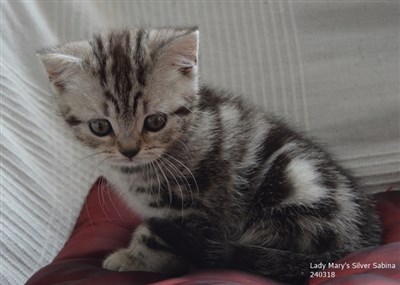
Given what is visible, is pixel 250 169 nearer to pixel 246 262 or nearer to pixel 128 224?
pixel 246 262

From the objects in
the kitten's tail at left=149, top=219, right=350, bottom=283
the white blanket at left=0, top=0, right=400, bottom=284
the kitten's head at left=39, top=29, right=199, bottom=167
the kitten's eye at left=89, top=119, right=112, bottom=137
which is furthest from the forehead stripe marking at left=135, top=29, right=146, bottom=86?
the white blanket at left=0, top=0, right=400, bottom=284

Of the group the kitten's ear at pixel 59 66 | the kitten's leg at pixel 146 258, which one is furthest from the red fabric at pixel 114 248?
the kitten's ear at pixel 59 66

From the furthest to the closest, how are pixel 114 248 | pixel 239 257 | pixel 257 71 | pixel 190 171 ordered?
pixel 257 71, pixel 114 248, pixel 190 171, pixel 239 257

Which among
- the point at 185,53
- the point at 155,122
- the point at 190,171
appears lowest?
the point at 190,171

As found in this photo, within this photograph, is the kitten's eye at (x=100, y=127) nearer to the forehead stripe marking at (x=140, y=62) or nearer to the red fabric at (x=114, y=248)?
the forehead stripe marking at (x=140, y=62)

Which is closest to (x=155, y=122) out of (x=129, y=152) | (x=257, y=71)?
(x=129, y=152)

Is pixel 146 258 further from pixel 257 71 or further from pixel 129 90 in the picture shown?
pixel 257 71

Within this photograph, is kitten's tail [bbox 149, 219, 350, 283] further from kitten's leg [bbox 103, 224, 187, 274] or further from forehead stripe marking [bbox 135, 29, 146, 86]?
forehead stripe marking [bbox 135, 29, 146, 86]

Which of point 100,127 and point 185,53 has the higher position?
point 185,53
